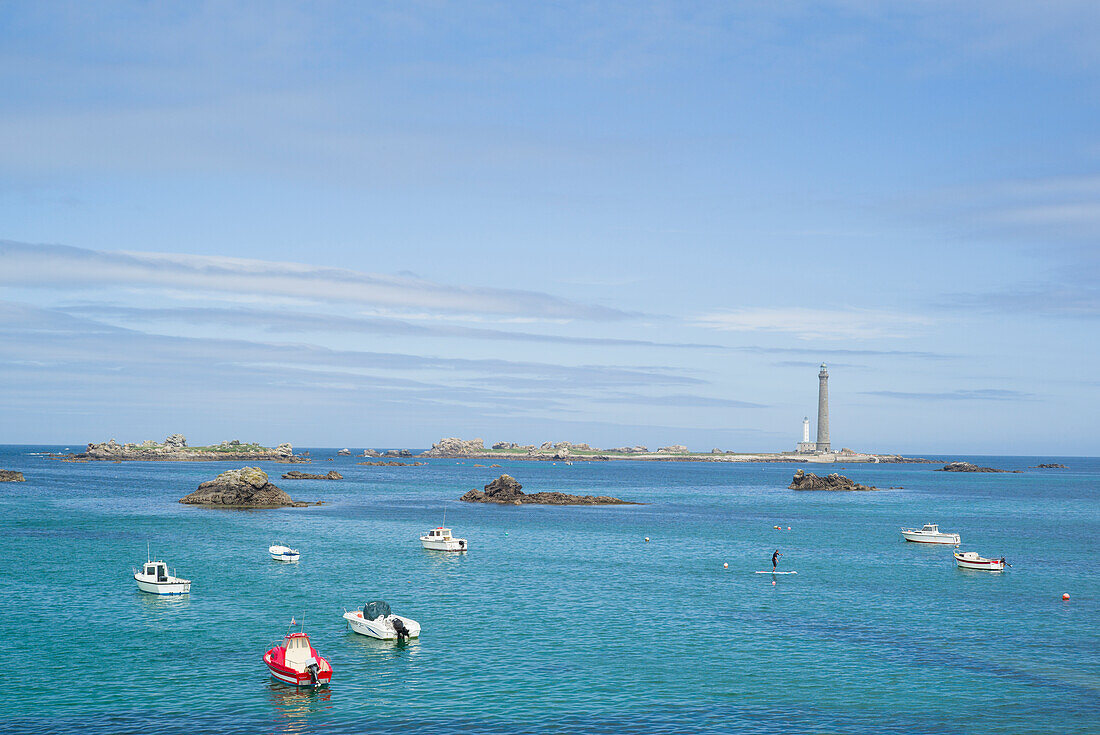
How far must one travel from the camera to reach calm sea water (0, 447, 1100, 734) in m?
40.9

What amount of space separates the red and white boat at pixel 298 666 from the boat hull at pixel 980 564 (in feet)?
215

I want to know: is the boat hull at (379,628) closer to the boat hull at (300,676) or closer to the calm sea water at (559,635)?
the calm sea water at (559,635)

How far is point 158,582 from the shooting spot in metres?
66.1

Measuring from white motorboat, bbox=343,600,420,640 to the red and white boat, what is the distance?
322 inches

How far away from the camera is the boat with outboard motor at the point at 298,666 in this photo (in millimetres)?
43719

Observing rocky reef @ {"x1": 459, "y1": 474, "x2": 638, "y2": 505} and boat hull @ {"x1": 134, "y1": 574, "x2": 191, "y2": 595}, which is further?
rocky reef @ {"x1": 459, "y1": 474, "x2": 638, "y2": 505}

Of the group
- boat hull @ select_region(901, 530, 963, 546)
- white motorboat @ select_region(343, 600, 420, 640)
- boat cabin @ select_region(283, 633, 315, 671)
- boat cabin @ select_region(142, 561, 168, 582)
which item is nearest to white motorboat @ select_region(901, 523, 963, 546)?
boat hull @ select_region(901, 530, 963, 546)

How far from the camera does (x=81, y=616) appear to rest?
5969 cm

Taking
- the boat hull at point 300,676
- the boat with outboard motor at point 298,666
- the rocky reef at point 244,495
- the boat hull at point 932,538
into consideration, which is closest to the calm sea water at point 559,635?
the boat hull at point 300,676

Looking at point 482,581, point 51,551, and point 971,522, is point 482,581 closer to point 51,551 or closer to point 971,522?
point 51,551

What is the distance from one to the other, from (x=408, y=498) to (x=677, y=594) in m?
114

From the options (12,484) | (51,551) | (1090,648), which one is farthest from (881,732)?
(12,484)

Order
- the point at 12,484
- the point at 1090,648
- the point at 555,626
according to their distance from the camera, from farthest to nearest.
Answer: the point at 12,484 < the point at 555,626 < the point at 1090,648

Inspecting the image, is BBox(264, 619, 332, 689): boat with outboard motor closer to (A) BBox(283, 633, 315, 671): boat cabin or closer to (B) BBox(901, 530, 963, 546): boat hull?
(A) BBox(283, 633, 315, 671): boat cabin
